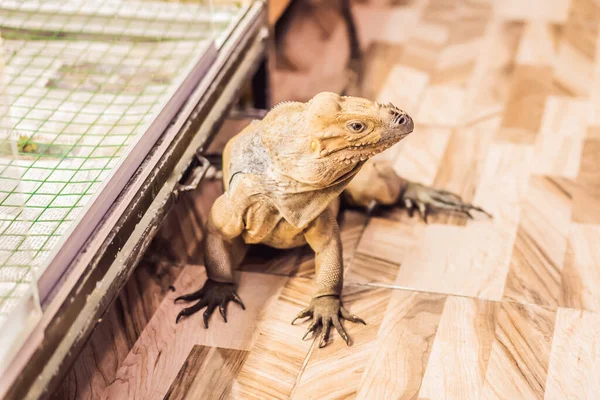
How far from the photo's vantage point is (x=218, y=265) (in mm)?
2678

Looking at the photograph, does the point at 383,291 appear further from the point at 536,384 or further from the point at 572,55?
the point at 572,55

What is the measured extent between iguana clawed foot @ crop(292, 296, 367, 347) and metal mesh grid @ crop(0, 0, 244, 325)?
756 mm

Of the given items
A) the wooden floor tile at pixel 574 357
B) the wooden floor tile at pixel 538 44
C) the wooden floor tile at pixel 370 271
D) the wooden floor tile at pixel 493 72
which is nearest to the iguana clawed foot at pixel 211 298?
the wooden floor tile at pixel 370 271

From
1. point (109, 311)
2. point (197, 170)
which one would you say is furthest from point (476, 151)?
point (109, 311)

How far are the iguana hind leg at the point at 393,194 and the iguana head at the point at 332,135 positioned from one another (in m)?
0.60

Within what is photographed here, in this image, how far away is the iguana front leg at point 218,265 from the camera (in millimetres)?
2627

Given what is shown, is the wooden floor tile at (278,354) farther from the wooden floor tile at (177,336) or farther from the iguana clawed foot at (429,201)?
the iguana clawed foot at (429,201)

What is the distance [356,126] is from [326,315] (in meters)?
0.62

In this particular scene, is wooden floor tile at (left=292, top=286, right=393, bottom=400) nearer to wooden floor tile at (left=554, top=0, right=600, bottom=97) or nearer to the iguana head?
the iguana head

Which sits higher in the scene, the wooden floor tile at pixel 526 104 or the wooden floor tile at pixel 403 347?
the wooden floor tile at pixel 403 347

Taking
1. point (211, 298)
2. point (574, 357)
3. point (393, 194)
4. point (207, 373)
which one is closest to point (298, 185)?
point (211, 298)

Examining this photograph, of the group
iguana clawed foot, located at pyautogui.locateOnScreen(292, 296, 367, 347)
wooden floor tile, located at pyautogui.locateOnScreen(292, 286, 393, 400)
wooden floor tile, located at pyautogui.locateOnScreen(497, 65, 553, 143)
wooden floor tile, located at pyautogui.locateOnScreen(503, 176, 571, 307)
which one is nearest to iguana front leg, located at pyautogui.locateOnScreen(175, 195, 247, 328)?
iguana clawed foot, located at pyautogui.locateOnScreen(292, 296, 367, 347)

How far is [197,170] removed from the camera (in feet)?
9.41

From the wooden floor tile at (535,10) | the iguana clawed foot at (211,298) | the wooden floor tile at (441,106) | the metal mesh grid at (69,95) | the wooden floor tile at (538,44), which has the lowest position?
the wooden floor tile at (535,10)
